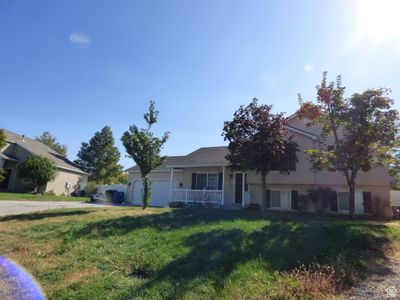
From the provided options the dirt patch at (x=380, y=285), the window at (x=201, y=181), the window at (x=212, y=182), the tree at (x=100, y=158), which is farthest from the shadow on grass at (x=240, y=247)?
the tree at (x=100, y=158)

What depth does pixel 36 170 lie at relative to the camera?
27250 millimetres

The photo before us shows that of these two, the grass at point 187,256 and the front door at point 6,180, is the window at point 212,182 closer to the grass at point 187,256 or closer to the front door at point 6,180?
the grass at point 187,256

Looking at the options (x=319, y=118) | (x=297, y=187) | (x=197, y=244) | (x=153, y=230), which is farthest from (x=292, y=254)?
(x=297, y=187)

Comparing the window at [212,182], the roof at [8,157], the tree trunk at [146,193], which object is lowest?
the tree trunk at [146,193]

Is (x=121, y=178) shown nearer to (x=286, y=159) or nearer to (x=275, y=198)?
(x=275, y=198)

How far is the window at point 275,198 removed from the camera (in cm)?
1928

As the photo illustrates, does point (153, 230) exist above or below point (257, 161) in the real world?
below

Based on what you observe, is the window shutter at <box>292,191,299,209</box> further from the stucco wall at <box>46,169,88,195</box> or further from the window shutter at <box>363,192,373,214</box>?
the stucco wall at <box>46,169,88,195</box>

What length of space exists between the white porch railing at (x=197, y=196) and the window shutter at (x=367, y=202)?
29.4ft

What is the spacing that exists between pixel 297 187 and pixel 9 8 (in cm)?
1736

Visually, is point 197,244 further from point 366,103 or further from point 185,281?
point 366,103

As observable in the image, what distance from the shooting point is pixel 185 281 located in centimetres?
549

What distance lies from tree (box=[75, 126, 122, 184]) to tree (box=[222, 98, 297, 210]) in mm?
42652

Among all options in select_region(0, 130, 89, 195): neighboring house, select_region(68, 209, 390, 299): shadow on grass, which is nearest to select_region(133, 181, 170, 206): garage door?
select_region(0, 130, 89, 195): neighboring house
